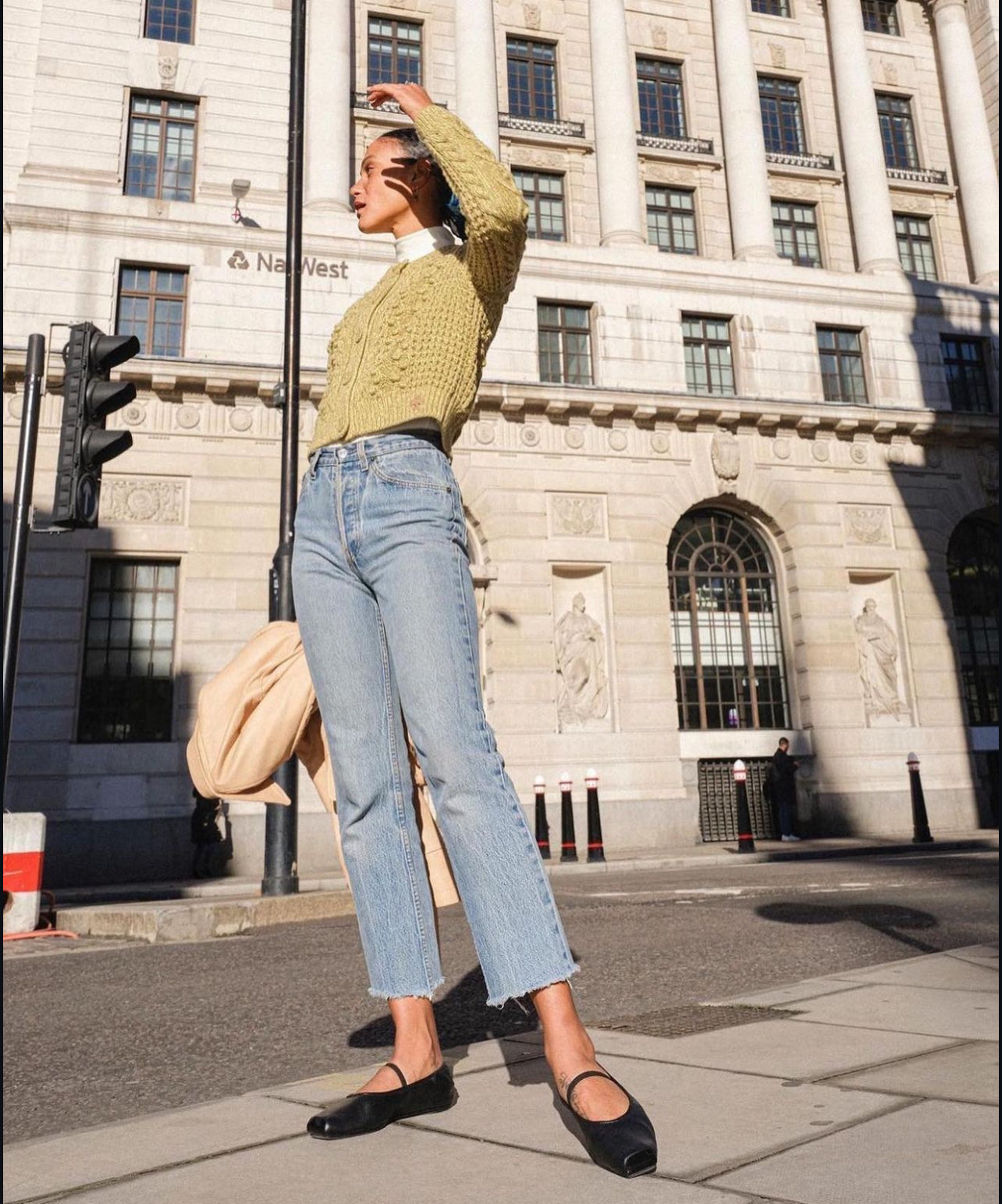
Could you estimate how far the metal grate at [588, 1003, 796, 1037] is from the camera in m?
2.89

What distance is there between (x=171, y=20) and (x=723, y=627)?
54.7 feet

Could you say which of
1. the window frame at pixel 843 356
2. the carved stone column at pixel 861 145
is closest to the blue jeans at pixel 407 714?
the window frame at pixel 843 356

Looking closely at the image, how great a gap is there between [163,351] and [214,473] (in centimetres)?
259

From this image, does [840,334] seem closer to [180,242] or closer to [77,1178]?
[180,242]

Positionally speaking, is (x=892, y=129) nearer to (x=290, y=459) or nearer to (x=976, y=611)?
(x=976, y=611)

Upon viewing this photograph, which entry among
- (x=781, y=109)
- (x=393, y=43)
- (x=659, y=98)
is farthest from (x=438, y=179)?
(x=781, y=109)

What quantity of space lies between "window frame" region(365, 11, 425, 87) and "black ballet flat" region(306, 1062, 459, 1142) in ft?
74.4

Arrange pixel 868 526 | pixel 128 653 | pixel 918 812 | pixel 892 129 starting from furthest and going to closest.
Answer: pixel 892 129 → pixel 868 526 → pixel 128 653 → pixel 918 812

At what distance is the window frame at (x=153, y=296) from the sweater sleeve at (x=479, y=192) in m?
16.8

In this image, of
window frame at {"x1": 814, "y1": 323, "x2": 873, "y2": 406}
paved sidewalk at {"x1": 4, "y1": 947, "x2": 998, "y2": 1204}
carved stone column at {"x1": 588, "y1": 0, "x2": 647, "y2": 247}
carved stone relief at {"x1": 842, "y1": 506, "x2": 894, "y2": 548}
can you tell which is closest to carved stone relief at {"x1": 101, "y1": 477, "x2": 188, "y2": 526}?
carved stone column at {"x1": 588, "y1": 0, "x2": 647, "y2": 247}

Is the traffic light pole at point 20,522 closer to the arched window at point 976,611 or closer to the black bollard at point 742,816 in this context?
the black bollard at point 742,816

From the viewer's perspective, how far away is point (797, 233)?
2327 centimetres

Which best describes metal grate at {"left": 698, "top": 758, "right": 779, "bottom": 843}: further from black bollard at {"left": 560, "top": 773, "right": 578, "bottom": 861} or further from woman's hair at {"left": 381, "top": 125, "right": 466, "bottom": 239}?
woman's hair at {"left": 381, "top": 125, "right": 466, "bottom": 239}

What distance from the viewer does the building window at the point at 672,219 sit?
22203mm
